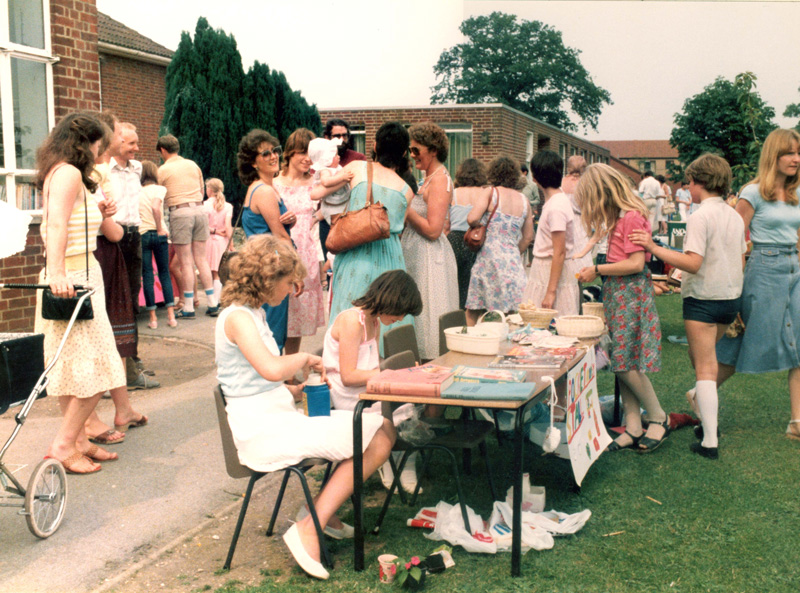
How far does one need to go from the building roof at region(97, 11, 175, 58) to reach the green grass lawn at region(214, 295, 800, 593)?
776 inches

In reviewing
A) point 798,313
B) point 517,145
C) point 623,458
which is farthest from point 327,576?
point 517,145

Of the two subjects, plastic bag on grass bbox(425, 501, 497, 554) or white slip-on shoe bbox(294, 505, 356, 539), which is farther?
white slip-on shoe bbox(294, 505, 356, 539)

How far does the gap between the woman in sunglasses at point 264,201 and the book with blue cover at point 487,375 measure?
2.37 metres

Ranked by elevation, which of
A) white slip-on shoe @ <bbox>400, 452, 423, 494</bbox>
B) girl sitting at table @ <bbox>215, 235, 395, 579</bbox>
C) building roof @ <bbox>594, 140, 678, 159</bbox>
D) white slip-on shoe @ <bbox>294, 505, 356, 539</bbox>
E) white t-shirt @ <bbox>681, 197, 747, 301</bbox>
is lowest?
white slip-on shoe @ <bbox>294, 505, 356, 539</bbox>

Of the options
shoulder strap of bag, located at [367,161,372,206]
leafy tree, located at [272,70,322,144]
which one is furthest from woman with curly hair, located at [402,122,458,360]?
leafy tree, located at [272,70,322,144]

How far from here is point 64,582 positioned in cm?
354

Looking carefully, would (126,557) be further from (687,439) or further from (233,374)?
(687,439)

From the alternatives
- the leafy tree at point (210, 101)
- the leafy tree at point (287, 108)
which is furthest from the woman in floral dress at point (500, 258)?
the leafy tree at point (287, 108)

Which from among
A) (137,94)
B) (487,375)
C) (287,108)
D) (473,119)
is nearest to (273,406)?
(487,375)

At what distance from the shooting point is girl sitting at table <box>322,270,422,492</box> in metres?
4.00

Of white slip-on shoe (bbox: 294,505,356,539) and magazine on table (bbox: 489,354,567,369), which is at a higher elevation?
magazine on table (bbox: 489,354,567,369)

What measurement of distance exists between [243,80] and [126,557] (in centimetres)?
1896

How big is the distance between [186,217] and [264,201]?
509 cm

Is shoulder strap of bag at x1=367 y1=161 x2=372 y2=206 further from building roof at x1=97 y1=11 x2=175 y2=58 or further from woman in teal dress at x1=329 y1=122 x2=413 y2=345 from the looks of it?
building roof at x1=97 y1=11 x2=175 y2=58
